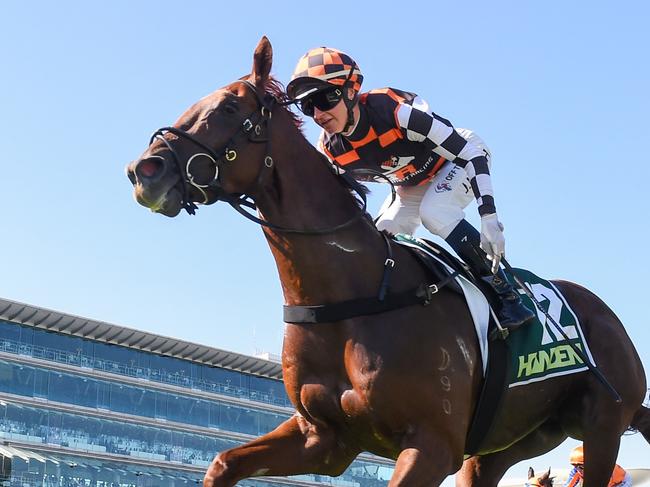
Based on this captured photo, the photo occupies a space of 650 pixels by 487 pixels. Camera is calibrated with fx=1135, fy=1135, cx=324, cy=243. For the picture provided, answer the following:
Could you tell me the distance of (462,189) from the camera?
862 centimetres

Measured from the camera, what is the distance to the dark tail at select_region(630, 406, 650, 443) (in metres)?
9.69

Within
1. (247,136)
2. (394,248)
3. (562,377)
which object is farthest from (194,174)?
(562,377)

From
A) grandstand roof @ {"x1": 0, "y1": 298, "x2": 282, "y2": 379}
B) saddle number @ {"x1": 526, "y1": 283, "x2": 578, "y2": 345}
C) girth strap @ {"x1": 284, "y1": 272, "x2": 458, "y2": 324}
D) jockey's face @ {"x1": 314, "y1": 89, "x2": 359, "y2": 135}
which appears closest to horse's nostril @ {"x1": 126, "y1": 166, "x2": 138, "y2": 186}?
girth strap @ {"x1": 284, "y1": 272, "x2": 458, "y2": 324}

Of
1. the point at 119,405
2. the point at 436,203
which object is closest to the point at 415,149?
the point at 436,203

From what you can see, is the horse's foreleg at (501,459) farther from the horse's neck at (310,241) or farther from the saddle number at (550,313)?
the horse's neck at (310,241)

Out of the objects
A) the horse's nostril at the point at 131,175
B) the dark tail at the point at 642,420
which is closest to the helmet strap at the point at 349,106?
the horse's nostril at the point at 131,175

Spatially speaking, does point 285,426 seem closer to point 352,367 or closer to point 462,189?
point 352,367

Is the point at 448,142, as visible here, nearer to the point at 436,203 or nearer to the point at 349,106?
the point at 436,203

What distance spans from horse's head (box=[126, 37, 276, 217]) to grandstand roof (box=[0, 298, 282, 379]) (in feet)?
230

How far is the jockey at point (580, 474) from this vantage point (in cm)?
1082

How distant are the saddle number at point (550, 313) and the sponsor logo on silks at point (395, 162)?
55.4 inches

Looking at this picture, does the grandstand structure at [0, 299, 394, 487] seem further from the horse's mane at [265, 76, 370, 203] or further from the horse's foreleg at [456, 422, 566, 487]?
the horse's mane at [265, 76, 370, 203]

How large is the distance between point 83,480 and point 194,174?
235 ft

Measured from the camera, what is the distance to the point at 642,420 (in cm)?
971
